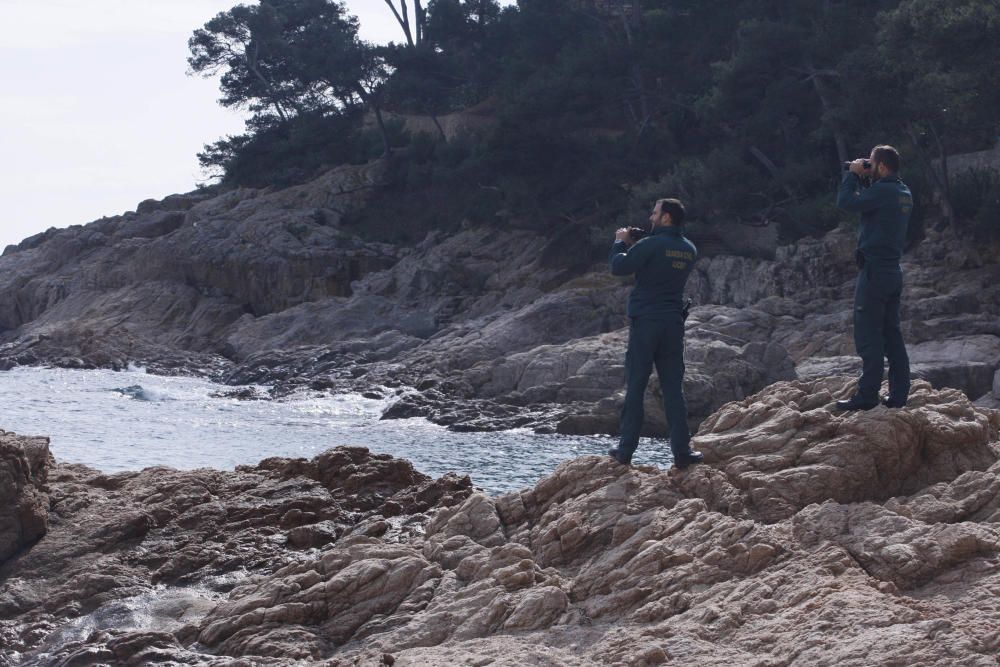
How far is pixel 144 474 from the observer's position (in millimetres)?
12203

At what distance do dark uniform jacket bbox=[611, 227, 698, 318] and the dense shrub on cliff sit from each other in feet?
69.2

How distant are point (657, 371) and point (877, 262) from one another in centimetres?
186

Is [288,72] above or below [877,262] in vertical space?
above

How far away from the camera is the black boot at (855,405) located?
9.34 m

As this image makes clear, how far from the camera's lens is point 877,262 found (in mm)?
9281

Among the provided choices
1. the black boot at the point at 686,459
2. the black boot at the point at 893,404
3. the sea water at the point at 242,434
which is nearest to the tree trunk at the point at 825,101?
the sea water at the point at 242,434

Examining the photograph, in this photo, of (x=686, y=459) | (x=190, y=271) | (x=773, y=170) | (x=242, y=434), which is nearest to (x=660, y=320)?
(x=686, y=459)

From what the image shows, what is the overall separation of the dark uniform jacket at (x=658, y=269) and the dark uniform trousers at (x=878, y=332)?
4.40ft

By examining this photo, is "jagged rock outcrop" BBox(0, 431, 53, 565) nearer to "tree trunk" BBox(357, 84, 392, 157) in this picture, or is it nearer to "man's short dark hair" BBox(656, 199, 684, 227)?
"man's short dark hair" BBox(656, 199, 684, 227)

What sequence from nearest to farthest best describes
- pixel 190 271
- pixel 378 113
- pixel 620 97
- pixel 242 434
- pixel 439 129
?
1. pixel 242 434
2. pixel 620 97
3. pixel 190 271
4. pixel 439 129
5. pixel 378 113

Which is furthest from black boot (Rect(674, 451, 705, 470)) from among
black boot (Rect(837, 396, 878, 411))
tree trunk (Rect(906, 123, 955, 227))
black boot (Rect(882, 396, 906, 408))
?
tree trunk (Rect(906, 123, 955, 227))

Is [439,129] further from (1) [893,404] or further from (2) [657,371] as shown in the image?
(1) [893,404]

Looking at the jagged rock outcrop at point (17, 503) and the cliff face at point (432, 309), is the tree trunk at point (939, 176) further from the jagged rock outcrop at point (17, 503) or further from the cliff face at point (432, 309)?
the jagged rock outcrop at point (17, 503)

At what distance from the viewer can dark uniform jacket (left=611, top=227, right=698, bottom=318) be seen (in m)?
9.27
